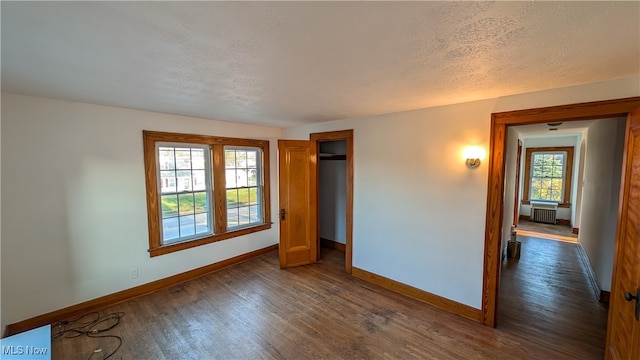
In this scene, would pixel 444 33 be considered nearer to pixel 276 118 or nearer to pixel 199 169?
pixel 276 118

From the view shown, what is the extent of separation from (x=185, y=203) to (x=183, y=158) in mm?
680

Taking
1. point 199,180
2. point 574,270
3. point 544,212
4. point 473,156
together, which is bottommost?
point 574,270

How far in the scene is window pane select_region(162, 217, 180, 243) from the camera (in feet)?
11.5

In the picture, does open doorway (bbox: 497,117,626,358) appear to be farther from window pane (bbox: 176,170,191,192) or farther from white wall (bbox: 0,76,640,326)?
window pane (bbox: 176,170,191,192)

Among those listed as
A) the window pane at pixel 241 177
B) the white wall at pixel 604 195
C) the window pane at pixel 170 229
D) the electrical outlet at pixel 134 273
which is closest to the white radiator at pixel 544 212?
the white wall at pixel 604 195

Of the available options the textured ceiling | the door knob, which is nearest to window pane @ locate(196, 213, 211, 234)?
the textured ceiling

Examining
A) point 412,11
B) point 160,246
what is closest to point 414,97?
point 412,11

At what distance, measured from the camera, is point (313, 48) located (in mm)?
1444

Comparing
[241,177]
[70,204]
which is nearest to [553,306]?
[241,177]

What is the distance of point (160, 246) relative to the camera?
3402mm

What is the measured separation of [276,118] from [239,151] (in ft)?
3.47

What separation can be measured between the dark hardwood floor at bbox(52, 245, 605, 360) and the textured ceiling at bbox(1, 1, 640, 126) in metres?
2.43

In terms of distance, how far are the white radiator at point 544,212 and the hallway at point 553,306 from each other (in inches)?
131

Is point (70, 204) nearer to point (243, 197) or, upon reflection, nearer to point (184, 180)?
point (184, 180)
